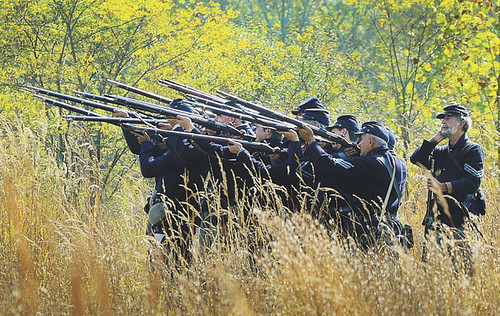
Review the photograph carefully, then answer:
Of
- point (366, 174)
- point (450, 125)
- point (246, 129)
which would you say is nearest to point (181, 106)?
point (246, 129)

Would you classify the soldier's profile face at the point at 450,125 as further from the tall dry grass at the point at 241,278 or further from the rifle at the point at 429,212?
the tall dry grass at the point at 241,278

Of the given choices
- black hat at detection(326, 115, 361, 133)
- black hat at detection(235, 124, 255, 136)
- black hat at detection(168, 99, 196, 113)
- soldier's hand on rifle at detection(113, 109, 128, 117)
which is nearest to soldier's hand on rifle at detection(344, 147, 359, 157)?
black hat at detection(326, 115, 361, 133)

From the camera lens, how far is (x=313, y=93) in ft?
67.5

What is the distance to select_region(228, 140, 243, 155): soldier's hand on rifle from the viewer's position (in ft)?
22.1

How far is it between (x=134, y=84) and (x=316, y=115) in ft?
25.4

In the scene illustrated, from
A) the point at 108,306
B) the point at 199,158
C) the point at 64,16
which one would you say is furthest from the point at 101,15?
the point at 108,306

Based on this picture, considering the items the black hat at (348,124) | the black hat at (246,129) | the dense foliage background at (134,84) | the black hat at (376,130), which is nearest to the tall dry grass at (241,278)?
the dense foliage background at (134,84)

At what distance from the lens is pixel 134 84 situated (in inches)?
583

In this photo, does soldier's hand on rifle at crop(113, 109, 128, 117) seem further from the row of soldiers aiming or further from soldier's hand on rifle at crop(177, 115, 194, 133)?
soldier's hand on rifle at crop(177, 115, 194, 133)

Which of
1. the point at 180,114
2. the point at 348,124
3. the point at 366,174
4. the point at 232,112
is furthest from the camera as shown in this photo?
the point at 348,124

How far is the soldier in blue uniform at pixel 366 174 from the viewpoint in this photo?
6.39m

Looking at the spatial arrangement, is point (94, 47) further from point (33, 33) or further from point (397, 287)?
point (397, 287)

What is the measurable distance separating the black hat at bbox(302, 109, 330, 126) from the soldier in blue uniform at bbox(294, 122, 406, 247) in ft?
3.28

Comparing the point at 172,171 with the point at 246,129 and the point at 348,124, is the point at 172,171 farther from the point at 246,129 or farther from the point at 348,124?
the point at 348,124
